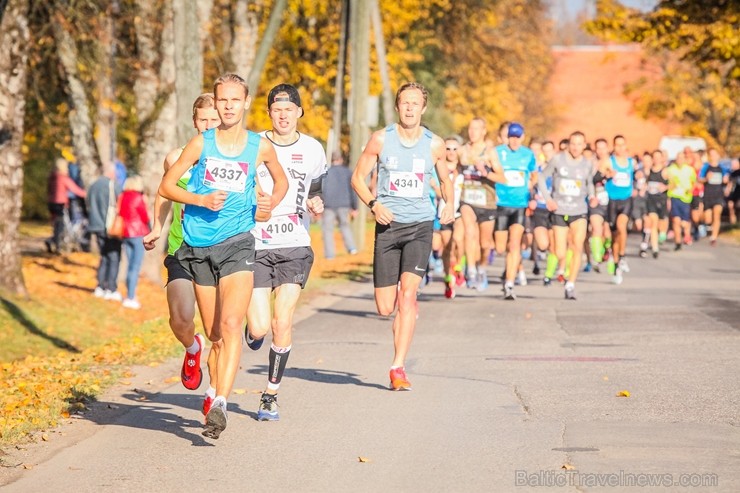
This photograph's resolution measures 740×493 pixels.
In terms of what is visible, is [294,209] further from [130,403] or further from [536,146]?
[536,146]

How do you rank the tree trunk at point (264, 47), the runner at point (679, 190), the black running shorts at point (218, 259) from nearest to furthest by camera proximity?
the black running shorts at point (218, 259) < the tree trunk at point (264, 47) < the runner at point (679, 190)

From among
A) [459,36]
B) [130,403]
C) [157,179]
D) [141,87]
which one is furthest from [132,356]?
[459,36]

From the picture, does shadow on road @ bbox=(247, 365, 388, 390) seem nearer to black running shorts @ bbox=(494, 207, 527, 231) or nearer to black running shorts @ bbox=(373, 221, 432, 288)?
black running shorts @ bbox=(373, 221, 432, 288)

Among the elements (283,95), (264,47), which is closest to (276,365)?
(283,95)

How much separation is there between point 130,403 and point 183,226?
1.98 meters

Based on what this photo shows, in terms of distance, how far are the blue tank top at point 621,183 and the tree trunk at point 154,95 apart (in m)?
6.73

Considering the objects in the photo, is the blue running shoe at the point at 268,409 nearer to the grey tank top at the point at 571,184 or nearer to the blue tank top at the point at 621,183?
the grey tank top at the point at 571,184

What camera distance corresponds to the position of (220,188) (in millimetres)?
7930

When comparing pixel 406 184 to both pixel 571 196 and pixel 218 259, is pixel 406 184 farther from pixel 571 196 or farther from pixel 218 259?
pixel 571 196

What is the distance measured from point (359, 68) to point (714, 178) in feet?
37.5

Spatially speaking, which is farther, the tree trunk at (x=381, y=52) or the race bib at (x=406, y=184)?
the tree trunk at (x=381, y=52)

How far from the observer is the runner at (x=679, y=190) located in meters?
31.4

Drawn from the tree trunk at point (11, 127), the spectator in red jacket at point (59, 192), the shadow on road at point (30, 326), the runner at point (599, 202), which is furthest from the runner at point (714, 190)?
the shadow on road at point (30, 326)

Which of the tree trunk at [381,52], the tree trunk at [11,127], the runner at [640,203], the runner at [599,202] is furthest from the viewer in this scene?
the tree trunk at [381,52]
